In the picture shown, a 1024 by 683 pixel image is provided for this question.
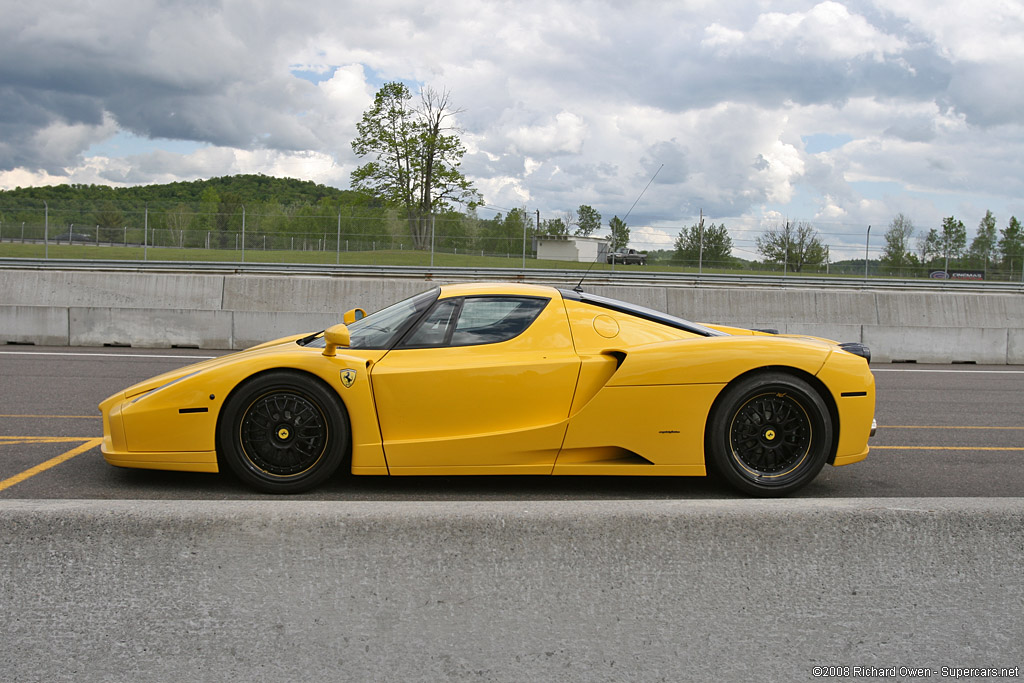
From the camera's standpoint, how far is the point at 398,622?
2197 millimetres

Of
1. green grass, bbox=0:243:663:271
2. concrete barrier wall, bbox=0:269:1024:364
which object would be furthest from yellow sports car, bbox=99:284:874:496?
green grass, bbox=0:243:663:271

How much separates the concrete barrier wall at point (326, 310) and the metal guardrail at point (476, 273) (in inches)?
179

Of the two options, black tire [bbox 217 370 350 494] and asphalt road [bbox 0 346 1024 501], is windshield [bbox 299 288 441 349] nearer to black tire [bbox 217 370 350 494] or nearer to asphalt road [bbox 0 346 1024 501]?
black tire [bbox 217 370 350 494]

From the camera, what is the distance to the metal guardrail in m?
25.6

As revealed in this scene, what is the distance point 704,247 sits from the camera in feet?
84.8

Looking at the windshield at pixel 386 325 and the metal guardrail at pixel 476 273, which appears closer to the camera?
the windshield at pixel 386 325

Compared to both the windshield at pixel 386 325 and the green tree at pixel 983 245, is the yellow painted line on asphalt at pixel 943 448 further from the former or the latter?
the green tree at pixel 983 245

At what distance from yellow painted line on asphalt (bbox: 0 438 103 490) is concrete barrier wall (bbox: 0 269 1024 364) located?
782 centimetres

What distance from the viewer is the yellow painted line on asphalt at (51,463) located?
469cm

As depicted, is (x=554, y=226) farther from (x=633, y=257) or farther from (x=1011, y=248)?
(x=1011, y=248)

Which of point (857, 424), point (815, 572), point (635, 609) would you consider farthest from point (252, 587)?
point (857, 424)

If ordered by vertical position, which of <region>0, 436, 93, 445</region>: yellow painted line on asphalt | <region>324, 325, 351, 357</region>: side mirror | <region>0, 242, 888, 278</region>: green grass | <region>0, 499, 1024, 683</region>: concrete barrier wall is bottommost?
<region>0, 436, 93, 445</region>: yellow painted line on asphalt

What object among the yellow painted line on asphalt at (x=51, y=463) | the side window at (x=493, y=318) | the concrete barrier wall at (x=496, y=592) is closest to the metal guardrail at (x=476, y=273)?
the yellow painted line on asphalt at (x=51, y=463)

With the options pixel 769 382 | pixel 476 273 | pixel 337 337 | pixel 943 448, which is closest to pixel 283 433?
pixel 337 337
